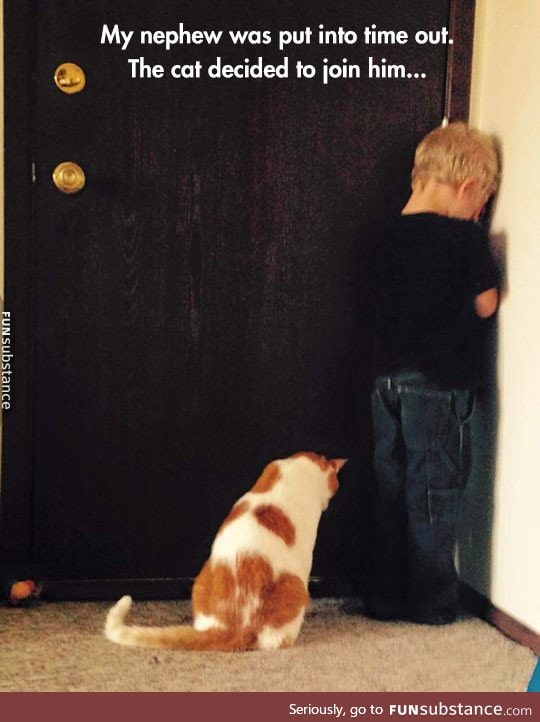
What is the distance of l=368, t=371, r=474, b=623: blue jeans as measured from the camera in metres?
1.43

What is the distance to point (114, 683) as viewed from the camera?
1.14 meters

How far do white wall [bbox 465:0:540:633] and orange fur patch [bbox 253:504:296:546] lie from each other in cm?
41

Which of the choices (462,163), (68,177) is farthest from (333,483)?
(68,177)

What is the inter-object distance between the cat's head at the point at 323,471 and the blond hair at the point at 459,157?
1.85 feet

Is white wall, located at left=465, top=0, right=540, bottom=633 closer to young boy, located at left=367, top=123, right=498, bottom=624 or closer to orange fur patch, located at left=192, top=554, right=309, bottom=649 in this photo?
young boy, located at left=367, top=123, right=498, bottom=624

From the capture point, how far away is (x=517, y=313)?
4.58 feet

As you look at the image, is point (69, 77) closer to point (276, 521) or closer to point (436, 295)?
point (436, 295)

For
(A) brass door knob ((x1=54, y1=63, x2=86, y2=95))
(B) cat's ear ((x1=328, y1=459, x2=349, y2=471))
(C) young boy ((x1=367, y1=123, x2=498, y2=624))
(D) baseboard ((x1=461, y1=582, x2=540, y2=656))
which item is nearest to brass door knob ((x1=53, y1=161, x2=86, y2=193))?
(A) brass door knob ((x1=54, y1=63, x2=86, y2=95))

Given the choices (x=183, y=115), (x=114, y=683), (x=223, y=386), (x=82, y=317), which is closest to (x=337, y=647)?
(x=114, y=683)

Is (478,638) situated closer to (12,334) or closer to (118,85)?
(12,334)

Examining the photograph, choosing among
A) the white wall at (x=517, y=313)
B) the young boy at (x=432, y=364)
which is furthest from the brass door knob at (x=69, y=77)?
the white wall at (x=517, y=313)

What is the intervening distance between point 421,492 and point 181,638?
51 centimetres

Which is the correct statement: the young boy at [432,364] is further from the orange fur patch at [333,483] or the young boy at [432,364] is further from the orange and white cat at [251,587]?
the orange and white cat at [251,587]

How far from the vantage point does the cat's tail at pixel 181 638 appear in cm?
123
